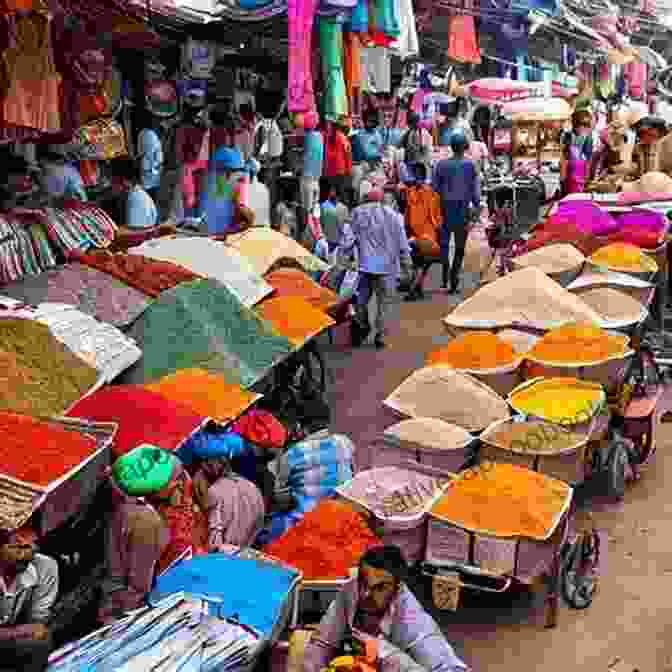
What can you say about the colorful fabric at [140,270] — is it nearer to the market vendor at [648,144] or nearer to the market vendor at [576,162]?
the market vendor at [648,144]

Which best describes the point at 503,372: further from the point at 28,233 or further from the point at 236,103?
the point at 236,103

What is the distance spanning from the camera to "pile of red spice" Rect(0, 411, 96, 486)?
4.21 metres

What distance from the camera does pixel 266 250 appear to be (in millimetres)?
8547

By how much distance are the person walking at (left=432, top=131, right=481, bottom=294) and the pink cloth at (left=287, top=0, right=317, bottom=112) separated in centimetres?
284

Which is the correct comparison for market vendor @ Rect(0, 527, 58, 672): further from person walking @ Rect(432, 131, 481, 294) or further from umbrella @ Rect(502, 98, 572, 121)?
umbrella @ Rect(502, 98, 572, 121)

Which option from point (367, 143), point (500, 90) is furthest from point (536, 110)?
point (367, 143)

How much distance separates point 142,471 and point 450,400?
243cm

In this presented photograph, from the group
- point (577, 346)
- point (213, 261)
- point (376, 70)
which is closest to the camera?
point (577, 346)

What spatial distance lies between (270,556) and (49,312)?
222 centimetres

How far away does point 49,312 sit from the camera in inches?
238

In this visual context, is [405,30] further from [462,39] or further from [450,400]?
[450,400]

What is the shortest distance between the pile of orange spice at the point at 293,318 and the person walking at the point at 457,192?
14.9 feet


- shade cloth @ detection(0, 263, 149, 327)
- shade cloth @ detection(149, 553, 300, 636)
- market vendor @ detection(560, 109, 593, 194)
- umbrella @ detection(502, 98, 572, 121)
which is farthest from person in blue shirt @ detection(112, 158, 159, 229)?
umbrella @ detection(502, 98, 572, 121)

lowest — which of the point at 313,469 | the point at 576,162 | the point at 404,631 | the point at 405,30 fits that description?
the point at 313,469
